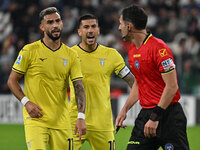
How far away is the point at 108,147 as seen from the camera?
708 cm

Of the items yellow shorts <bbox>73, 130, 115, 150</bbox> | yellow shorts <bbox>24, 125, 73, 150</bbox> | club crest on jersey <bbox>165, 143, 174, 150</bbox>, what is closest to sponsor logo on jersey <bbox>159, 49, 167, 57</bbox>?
club crest on jersey <bbox>165, 143, 174, 150</bbox>

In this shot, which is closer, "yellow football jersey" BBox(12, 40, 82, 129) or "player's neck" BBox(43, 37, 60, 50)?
"yellow football jersey" BBox(12, 40, 82, 129)

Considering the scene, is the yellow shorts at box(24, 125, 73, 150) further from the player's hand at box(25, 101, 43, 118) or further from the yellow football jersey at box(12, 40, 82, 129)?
the player's hand at box(25, 101, 43, 118)

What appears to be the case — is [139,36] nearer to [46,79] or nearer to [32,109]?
[46,79]

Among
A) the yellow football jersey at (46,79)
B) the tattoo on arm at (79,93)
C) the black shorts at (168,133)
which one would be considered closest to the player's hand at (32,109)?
the yellow football jersey at (46,79)

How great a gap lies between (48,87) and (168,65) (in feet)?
5.82

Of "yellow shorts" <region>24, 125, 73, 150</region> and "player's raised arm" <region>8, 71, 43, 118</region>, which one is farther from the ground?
"player's raised arm" <region>8, 71, 43, 118</region>

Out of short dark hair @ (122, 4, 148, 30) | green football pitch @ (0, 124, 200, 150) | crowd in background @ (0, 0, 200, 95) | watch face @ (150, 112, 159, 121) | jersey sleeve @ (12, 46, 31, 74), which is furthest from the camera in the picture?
crowd in background @ (0, 0, 200, 95)

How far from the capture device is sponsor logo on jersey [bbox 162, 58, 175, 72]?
519 centimetres

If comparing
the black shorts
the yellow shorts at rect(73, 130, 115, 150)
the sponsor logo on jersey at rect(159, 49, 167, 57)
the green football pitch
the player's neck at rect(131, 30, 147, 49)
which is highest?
the player's neck at rect(131, 30, 147, 49)

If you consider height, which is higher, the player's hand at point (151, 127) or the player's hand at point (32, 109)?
the player's hand at point (32, 109)

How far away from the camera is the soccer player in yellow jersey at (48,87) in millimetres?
6152

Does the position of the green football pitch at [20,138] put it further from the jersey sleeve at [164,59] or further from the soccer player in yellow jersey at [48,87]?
the jersey sleeve at [164,59]

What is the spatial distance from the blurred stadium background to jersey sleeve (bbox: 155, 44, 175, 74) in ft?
27.8
